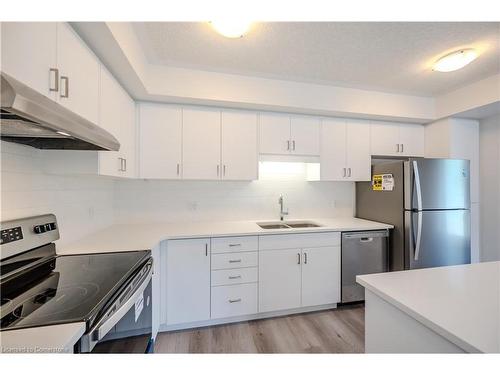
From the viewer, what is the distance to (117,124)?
64.7 inches

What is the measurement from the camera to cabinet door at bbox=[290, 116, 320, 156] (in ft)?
7.82

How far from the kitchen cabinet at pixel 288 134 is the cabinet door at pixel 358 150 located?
44cm

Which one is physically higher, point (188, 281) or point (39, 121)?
point (39, 121)

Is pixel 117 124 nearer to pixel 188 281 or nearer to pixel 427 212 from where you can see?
pixel 188 281

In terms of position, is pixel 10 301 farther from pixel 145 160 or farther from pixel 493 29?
pixel 493 29

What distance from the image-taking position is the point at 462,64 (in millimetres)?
1815

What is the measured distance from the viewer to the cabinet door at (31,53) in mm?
757

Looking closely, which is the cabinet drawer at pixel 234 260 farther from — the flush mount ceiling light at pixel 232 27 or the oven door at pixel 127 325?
the flush mount ceiling light at pixel 232 27

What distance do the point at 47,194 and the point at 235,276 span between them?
5.05 feet

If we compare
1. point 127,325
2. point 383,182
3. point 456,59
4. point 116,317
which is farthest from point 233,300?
point 456,59

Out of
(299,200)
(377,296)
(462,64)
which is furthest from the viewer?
(299,200)

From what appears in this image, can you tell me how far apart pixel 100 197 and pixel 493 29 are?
3398 millimetres

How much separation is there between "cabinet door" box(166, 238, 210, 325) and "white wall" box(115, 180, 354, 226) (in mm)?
612
